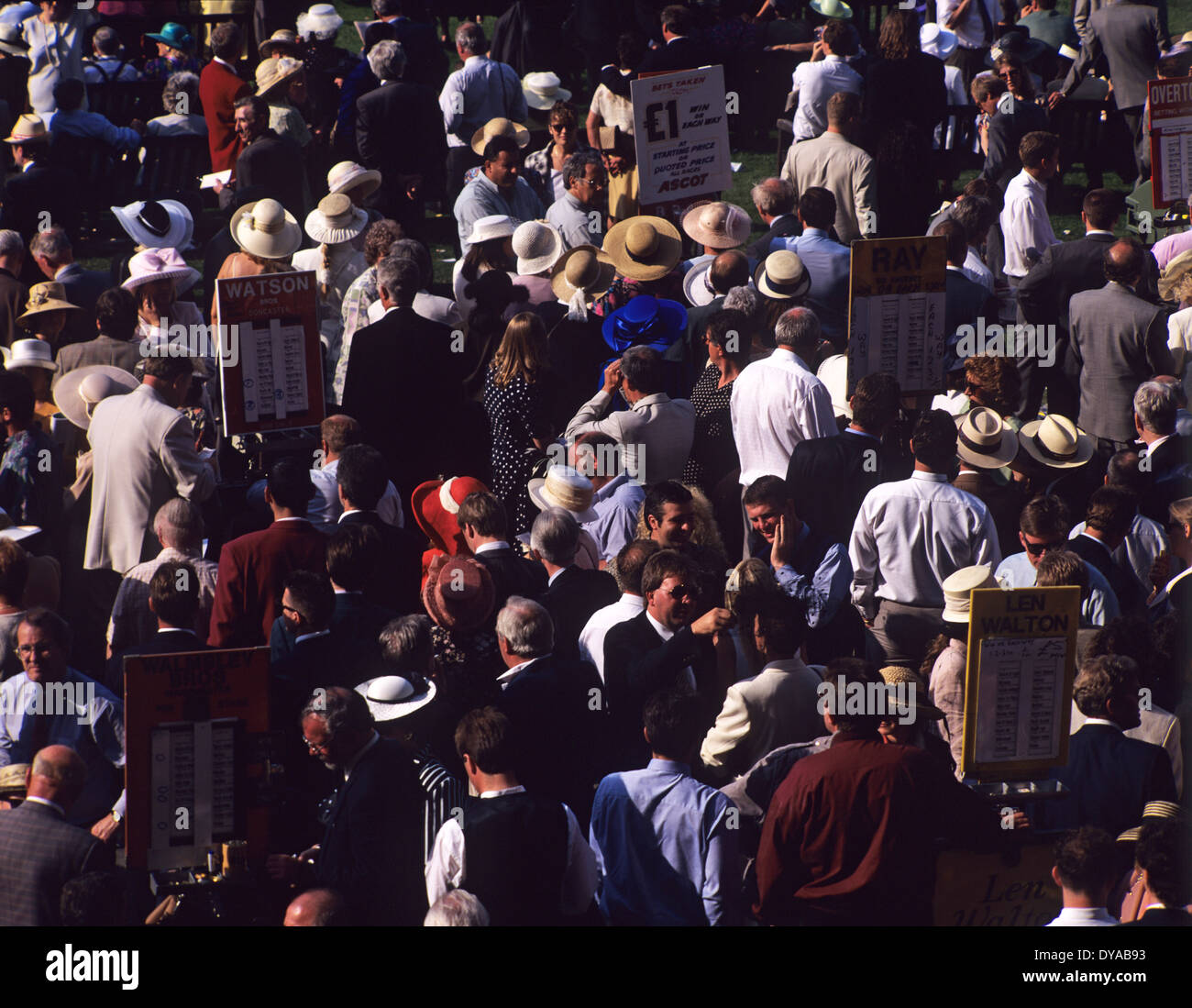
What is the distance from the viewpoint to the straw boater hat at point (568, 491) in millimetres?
8055

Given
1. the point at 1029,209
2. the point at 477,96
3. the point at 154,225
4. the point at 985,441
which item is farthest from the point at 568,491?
the point at 477,96

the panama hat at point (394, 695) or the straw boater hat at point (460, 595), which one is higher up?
the straw boater hat at point (460, 595)

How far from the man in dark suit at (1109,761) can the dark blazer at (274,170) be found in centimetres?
797

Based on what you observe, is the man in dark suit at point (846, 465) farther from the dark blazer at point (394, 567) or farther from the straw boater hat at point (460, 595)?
the straw boater hat at point (460, 595)

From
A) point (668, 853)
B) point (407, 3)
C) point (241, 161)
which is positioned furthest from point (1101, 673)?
point (407, 3)

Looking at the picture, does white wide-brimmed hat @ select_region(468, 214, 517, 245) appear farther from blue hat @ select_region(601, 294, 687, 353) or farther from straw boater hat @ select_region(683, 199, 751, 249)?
blue hat @ select_region(601, 294, 687, 353)

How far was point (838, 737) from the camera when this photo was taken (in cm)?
579

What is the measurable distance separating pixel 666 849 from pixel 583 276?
5136 mm

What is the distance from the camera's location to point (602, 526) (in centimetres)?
826

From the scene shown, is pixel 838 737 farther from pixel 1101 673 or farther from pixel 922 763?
pixel 1101 673

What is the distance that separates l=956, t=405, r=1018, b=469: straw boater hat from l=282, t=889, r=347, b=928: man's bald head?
14.4 feet

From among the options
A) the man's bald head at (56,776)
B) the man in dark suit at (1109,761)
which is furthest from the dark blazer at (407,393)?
the man in dark suit at (1109,761)

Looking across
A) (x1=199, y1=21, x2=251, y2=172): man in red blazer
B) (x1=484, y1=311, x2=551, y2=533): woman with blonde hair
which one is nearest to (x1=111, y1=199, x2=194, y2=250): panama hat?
(x1=199, y1=21, x2=251, y2=172): man in red blazer

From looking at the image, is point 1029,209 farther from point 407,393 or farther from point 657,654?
point 657,654
